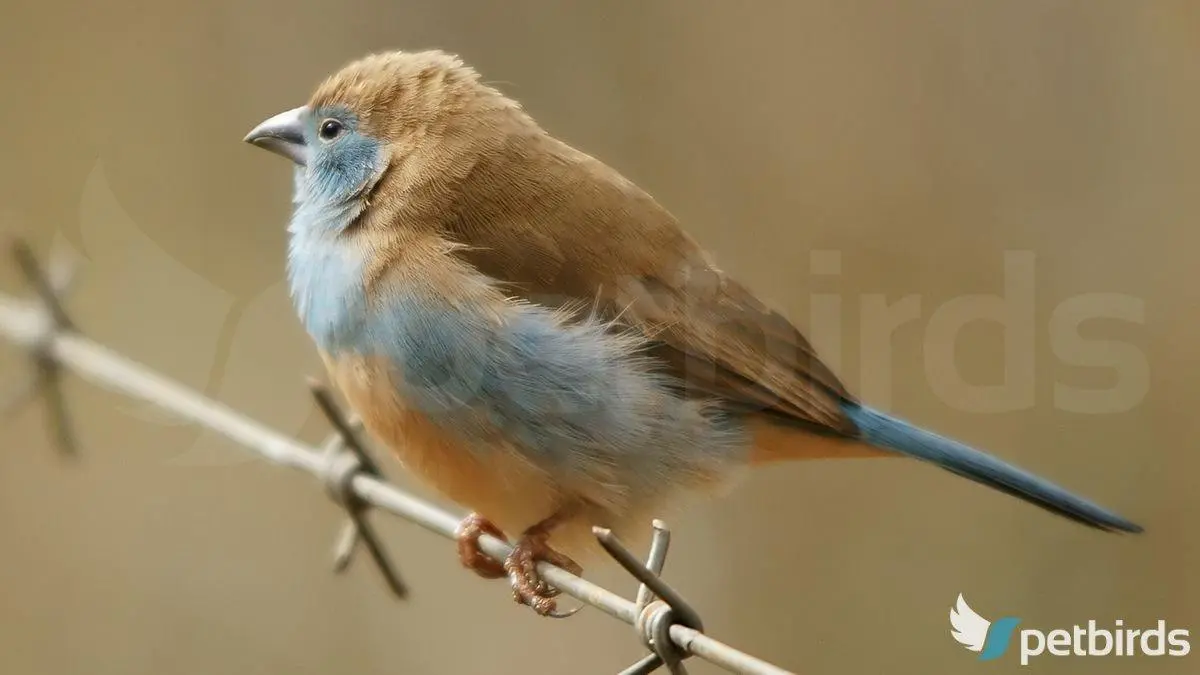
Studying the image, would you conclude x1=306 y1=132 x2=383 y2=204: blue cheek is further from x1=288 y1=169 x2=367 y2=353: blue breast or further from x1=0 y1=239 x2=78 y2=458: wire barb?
x1=0 y1=239 x2=78 y2=458: wire barb

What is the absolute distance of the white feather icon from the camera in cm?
297

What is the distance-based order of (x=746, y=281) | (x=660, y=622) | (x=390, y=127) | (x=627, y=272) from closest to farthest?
1. (x=660, y=622)
2. (x=627, y=272)
3. (x=390, y=127)
4. (x=746, y=281)

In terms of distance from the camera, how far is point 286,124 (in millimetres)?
2600

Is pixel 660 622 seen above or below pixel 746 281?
below

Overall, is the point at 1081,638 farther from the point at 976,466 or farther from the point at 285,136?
the point at 285,136

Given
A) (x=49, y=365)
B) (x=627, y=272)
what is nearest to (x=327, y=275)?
(x=627, y=272)

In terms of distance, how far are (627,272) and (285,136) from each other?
0.69 m

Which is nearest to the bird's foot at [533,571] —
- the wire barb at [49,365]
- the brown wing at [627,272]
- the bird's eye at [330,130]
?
the brown wing at [627,272]

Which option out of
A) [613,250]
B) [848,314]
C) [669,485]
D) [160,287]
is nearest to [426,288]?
[613,250]

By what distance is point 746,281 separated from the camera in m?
3.71

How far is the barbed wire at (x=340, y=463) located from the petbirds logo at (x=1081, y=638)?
1140 mm

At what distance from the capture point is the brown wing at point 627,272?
7.68ft

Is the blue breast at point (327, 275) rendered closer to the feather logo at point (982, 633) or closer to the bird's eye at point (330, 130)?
the bird's eye at point (330, 130)

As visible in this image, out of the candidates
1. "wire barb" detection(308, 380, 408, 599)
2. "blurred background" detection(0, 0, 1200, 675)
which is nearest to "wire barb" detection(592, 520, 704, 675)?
"wire barb" detection(308, 380, 408, 599)
